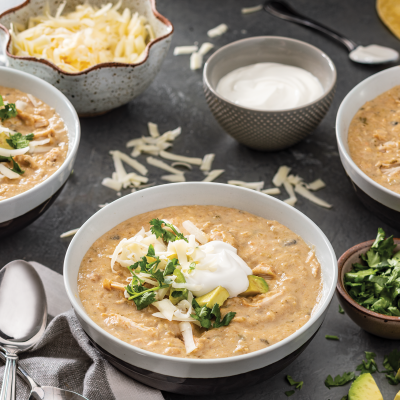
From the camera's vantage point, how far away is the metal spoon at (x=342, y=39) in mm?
3430

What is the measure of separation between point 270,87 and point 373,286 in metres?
1.30

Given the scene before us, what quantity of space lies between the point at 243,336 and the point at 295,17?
9.18 feet

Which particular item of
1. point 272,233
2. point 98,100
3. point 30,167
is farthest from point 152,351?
point 98,100

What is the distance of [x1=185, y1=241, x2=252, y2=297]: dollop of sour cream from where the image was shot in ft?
5.81

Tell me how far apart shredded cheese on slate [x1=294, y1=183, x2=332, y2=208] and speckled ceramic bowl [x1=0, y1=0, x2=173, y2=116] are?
39.6 inches

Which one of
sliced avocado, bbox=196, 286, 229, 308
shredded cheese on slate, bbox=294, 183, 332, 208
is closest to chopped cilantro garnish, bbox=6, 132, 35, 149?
sliced avocado, bbox=196, 286, 229, 308

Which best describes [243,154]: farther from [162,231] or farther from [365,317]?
[365,317]

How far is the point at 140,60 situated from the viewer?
110 inches

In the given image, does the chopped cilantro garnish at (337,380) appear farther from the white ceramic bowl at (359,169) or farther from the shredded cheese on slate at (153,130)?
the shredded cheese on slate at (153,130)

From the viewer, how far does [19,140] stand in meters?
2.35

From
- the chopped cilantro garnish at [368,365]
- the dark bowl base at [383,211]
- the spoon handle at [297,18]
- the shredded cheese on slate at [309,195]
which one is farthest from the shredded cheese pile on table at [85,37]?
the chopped cilantro garnish at [368,365]

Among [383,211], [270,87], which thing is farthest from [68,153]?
[383,211]

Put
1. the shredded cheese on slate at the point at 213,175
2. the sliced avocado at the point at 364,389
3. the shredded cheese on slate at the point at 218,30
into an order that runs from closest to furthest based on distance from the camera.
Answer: the sliced avocado at the point at 364,389 < the shredded cheese on slate at the point at 213,175 < the shredded cheese on slate at the point at 218,30

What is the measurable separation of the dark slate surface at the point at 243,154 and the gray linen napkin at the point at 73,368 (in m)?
0.17
